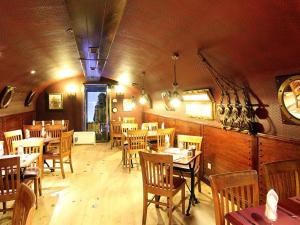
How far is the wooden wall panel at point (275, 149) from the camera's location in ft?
8.80

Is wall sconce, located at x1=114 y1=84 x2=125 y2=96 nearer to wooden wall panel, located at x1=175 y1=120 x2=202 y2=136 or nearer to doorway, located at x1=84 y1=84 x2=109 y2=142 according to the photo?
doorway, located at x1=84 y1=84 x2=109 y2=142

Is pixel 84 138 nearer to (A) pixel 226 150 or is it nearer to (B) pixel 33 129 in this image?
(B) pixel 33 129

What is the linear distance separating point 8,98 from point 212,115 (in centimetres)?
493

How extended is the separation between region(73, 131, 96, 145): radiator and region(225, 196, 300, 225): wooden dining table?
8.05m

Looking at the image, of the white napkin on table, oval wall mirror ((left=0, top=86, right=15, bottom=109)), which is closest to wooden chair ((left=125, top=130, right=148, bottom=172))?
oval wall mirror ((left=0, top=86, right=15, bottom=109))

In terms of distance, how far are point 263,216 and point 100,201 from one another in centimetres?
292

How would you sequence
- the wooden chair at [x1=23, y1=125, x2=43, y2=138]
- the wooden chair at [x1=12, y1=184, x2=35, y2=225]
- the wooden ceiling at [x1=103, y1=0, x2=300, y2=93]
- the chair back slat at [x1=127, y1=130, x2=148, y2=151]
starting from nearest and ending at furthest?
the wooden chair at [x1=12, y1=184, x2=35, y2=225]
the wooden ceiling at [x1=103, y1=0, x2=300, y2=93]
the chair back slat at [x1=127, y1=130, x2=148, y2=151]
the wooden chair at [x1=23, y1=125, x2=43, y2=138]

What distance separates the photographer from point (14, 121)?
22.9 ft

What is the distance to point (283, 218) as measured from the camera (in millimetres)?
1729

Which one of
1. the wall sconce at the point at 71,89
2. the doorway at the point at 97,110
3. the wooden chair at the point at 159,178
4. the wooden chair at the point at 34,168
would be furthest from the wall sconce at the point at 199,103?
the wall sconce at the point at 71,89

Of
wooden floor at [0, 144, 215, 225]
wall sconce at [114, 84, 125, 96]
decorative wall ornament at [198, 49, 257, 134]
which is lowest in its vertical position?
wooden floor at [0, 144, 215, 225]

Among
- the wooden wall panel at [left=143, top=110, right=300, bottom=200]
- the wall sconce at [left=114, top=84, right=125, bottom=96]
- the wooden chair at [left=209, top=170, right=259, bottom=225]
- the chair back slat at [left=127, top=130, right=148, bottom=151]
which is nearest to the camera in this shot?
the wooden chair at [left=209, top=170, right=259, bottom=225]

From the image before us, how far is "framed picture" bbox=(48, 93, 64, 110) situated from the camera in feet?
31.6

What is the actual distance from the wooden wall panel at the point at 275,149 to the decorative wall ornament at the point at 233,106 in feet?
0.79
